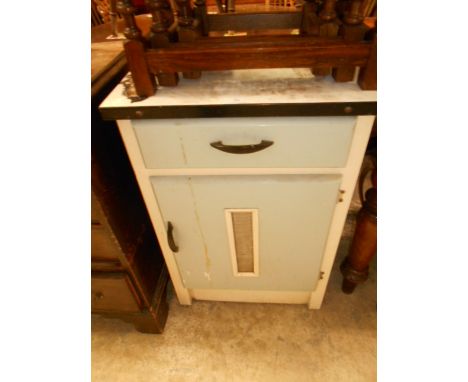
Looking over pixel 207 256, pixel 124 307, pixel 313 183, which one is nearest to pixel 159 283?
pixel 124 307

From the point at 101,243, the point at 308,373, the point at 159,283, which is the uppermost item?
the point at 101,243

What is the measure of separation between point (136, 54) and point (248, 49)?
0.71ft

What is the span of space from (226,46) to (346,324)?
1.00 meters

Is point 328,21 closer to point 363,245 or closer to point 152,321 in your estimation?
point 363,245

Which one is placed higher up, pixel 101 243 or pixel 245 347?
pixel 101 243

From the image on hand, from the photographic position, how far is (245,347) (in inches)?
39.4

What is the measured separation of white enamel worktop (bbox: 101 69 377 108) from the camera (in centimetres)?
55

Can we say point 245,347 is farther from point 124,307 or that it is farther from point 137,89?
point 137,89

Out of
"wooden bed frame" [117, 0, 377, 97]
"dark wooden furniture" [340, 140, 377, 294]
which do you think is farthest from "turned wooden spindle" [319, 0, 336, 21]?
"dark wooden furniture" [340, 140, 377, 294]

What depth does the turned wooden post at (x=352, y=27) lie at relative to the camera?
52 cm

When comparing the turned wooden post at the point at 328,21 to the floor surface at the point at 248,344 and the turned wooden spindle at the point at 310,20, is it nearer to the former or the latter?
the turned wooden spindle at the point at 310,20

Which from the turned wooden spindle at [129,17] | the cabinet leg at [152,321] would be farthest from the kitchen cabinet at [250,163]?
the cabinet leg at [152,321]

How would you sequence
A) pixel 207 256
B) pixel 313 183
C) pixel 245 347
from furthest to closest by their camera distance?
pixel 245 347
pixel 207 256
pixel 313 183

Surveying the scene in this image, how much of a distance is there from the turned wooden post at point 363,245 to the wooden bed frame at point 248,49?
0.40 metres
